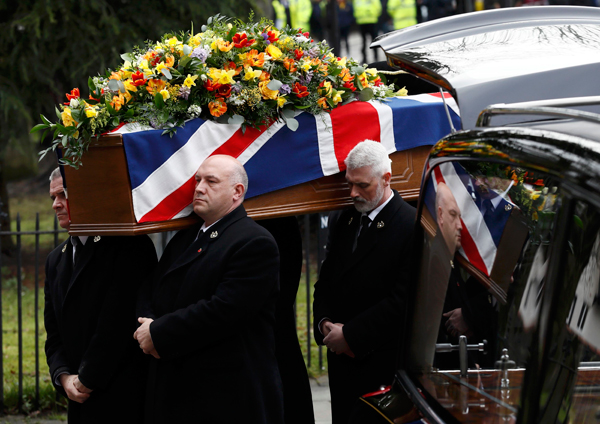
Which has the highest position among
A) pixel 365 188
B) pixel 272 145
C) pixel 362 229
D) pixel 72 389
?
pixel 272 145

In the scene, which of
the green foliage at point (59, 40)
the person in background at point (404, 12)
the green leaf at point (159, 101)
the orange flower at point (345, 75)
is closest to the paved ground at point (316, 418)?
the orange flower at point (345, 75)

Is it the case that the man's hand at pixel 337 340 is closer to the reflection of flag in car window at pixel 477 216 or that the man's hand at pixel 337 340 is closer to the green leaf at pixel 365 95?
the green leaf at pixel 365 95

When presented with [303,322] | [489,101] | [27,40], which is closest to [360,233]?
[489,101]

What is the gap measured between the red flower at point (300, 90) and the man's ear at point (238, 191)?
582 millimetres

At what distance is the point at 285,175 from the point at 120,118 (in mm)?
856

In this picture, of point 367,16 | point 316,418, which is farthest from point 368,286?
point 367,16

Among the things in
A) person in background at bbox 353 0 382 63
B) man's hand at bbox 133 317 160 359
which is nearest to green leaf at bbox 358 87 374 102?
man's hand at bbox 133 317 160 359

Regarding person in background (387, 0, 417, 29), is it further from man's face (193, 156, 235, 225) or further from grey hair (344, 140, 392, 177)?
man's face (193, 156, 235, 225)

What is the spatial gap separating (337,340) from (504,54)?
1.58 m

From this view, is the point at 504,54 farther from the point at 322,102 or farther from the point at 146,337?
the point at 146,337

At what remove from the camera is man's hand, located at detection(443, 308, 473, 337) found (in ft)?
6.40

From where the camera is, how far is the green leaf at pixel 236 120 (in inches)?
133

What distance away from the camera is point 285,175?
3582mm

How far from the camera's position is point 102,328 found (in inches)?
128
